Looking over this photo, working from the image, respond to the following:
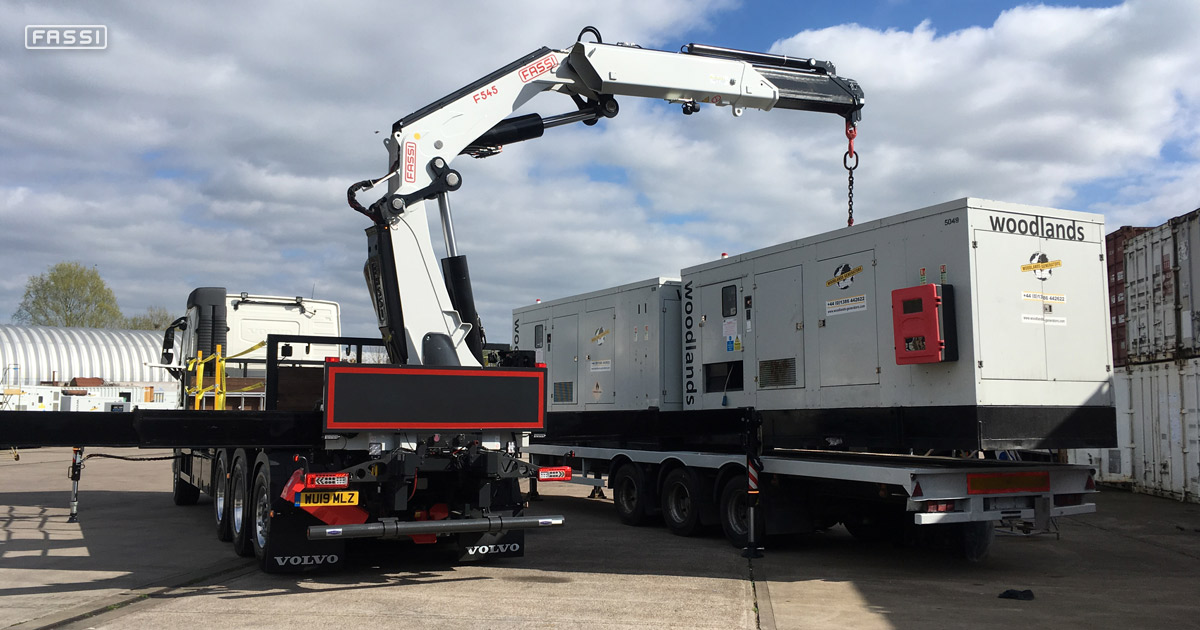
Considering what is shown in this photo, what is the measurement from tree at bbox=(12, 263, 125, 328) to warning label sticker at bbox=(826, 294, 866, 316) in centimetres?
7060

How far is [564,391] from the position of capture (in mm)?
15570

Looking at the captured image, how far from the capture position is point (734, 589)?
793 centimetres

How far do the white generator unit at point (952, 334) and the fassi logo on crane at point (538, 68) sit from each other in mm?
3505

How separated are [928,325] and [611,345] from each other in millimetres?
6453

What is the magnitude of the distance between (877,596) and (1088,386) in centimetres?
316

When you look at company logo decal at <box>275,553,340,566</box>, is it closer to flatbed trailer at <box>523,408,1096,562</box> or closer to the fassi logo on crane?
flatbed trailer at <box>523,408,1096,562</box>

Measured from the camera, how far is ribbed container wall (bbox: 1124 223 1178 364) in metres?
15.0

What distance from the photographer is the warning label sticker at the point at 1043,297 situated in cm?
860

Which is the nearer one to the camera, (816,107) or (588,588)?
(588,588)

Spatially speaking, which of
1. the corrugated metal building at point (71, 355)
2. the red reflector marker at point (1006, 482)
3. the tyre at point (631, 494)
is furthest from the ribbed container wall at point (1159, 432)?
the corrugated metal building at point (71, 355)

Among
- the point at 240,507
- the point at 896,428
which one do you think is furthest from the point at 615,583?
the point at 240,507

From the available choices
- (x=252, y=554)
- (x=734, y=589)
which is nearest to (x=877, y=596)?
(x=734, y=589)

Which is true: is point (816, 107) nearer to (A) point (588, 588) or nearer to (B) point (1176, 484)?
(A) point (588, 588)

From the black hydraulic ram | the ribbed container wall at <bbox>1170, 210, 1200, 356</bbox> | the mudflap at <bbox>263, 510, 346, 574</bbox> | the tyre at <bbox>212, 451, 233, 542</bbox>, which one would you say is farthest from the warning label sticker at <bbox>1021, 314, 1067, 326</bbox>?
the tyre at <bbox>212, 451, 233, 542</bbox>
